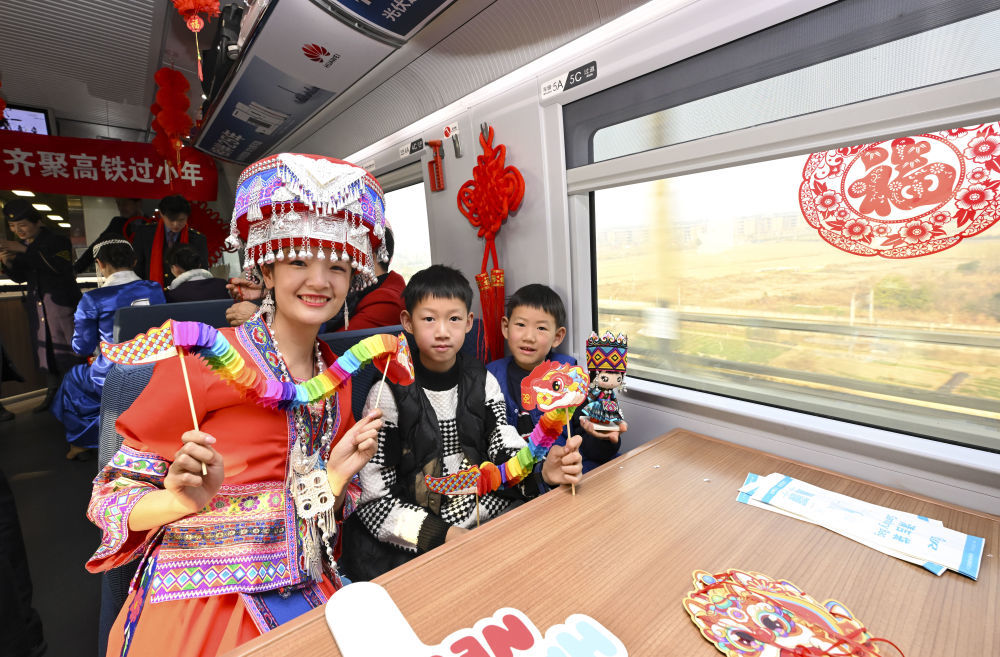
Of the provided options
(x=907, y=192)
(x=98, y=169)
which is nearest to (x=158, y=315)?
(x=907, y=192)

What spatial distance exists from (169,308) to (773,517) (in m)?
2.40

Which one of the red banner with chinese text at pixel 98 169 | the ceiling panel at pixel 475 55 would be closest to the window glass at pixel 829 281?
the ceiling panel at pixel 475 55

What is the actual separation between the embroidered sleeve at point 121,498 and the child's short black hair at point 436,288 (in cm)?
84

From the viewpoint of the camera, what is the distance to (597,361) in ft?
5.03

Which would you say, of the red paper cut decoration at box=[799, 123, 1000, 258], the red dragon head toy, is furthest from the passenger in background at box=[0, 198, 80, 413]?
the red paper cut decoration at box=[799, 123, 1000, 258]

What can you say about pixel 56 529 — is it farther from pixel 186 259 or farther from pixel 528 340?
pixel 528 340

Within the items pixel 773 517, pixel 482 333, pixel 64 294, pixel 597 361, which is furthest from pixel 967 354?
pixel 64 294

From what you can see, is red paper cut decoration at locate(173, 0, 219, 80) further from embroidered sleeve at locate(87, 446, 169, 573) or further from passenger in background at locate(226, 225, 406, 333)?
embroidered sleeve at locate(87, 446, 169, 573)

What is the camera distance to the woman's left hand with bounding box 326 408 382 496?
1.04 meters

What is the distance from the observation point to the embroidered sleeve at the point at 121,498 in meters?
0.88

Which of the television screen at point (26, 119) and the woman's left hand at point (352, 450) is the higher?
the television screen at point (26, 119)

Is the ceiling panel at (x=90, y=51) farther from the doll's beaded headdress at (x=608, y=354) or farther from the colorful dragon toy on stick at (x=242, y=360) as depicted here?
the doll's beaded headdress at (x=608, y=354)

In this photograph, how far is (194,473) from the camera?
32.3 inches

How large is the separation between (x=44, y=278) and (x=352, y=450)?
183 inches
